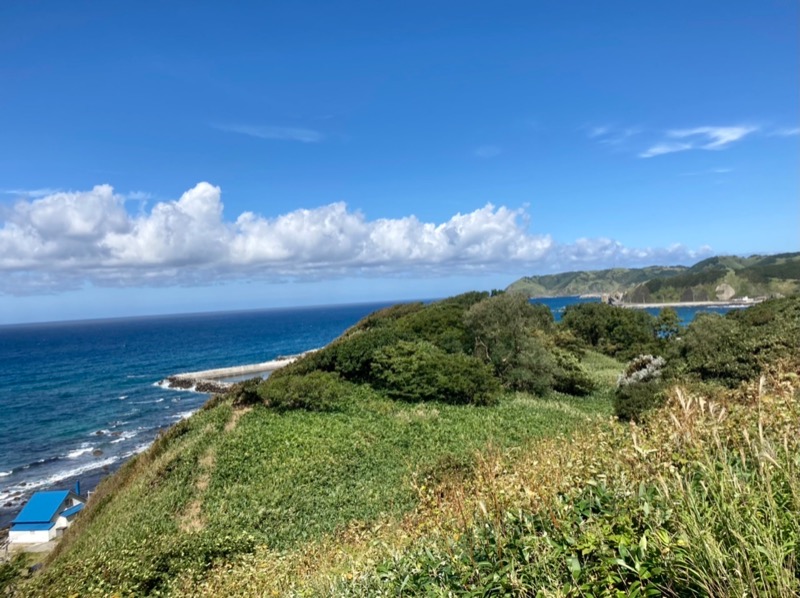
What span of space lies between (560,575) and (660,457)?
170 centimetres

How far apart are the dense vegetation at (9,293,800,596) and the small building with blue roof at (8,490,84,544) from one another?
86.6 inches

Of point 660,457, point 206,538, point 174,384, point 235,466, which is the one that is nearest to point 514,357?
point 235,466

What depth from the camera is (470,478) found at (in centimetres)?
923

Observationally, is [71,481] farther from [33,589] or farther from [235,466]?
[33,589]

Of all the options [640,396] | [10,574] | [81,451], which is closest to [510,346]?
[640,396]

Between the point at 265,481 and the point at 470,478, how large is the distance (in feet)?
31.1

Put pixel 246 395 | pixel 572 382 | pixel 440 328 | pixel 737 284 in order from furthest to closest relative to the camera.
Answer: pixel 737 284
pixel 440 328
pixel 572 382
pixel 246 395

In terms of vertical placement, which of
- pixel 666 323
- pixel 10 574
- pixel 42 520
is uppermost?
pixel 10 574

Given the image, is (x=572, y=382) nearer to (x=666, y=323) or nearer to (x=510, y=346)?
(x=510, y=346)

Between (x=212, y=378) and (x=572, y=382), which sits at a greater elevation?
(x=572, y=382)

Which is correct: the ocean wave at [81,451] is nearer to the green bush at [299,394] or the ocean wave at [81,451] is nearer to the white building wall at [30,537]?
the white building wall at [30,537]

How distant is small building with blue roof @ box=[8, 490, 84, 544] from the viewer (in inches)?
790

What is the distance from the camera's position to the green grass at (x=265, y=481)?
974 cm

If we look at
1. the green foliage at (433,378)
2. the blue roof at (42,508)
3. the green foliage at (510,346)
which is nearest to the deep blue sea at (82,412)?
the blue roof at (42,508)
